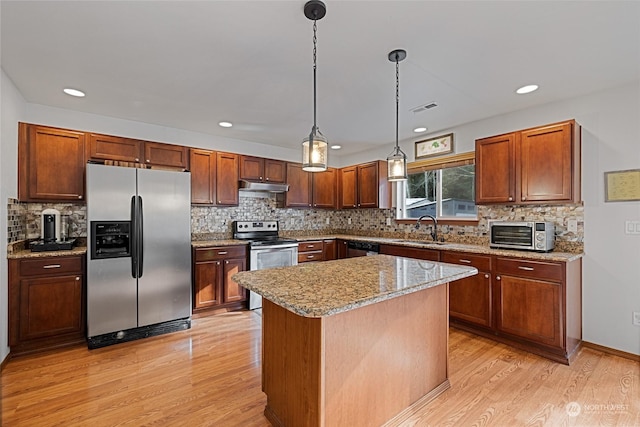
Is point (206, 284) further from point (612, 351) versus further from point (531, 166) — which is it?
point (612, 351)

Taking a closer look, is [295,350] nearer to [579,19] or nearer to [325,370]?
[325,370]

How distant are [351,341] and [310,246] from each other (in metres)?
3.11

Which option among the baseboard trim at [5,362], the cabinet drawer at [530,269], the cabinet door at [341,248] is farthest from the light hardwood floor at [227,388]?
the cabinet door at [341,248]

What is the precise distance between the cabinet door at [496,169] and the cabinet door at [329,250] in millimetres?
2279

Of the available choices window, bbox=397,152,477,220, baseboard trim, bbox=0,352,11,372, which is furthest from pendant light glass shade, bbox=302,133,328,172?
baseboard trim, bbox=0,352,11,372

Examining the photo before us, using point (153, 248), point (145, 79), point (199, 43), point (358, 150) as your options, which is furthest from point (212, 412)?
point (358, 150)

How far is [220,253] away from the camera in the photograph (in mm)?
3889

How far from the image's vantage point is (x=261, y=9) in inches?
68.0

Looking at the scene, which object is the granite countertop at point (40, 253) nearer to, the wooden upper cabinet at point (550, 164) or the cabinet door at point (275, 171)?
the cabinet door at point (275, 171)

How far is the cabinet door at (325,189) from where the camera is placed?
207 inches

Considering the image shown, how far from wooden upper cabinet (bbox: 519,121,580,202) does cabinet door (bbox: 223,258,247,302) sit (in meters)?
3.38

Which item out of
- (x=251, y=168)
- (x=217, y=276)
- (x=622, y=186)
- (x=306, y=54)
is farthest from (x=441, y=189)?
(x=217, y=276)

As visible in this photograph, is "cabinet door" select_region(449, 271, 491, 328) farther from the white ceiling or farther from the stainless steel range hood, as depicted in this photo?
the stainless steel range hood

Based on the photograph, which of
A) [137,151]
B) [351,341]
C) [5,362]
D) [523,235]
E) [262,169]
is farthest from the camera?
[262,169]
